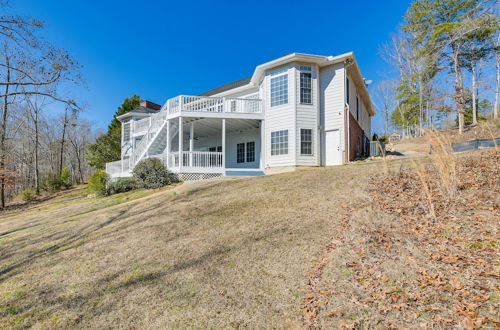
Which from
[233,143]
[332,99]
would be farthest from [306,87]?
[233,143]

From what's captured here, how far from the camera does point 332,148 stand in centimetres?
1443

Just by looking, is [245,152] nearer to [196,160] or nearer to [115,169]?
[196,160]

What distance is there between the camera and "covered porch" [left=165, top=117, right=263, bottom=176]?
566 inches

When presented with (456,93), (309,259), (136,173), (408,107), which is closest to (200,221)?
(309,259)

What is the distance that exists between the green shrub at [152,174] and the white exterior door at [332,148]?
8.55 meters

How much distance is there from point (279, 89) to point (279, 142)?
2.97 metres

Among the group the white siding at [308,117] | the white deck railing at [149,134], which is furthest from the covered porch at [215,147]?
the white siding at [308,117]

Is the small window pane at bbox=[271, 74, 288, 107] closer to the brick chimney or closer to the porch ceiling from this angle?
the porch ceiling

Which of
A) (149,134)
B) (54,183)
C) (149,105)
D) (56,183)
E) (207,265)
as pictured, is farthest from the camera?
(149,105)

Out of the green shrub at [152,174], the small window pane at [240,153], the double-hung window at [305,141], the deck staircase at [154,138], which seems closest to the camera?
the green shrub at [152,174]

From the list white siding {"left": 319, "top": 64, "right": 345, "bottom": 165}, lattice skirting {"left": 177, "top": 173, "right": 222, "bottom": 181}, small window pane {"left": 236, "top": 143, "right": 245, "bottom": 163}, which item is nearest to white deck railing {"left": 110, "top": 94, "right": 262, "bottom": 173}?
lattice skirting {"left": 177, "top": 173, "right": 222, "bottom": 181}

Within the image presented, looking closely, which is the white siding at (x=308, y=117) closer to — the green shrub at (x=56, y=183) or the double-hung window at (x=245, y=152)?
the double-hung window at (x=245, y=152)

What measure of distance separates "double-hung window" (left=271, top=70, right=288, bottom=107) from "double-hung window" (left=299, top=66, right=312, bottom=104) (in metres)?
0.85

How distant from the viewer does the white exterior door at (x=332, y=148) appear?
1427 cm
